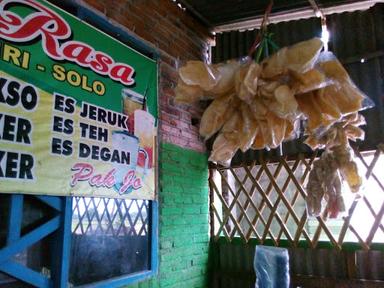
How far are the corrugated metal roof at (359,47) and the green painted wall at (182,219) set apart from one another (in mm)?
601

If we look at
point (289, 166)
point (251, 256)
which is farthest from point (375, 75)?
point (251, 256)

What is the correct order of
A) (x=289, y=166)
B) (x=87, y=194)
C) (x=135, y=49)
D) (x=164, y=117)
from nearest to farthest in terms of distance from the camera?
(x=87, y=194), (x=135, y=49), (x=164, y=117), (x=289, y=166)

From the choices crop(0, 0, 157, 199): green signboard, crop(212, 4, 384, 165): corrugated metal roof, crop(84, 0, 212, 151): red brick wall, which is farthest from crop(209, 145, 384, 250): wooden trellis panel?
crop(0, 0, 157, 199): green signboard

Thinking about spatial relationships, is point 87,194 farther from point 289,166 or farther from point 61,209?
point 289,166

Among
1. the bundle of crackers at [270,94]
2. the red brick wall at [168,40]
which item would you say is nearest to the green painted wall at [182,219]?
the red brick wall at [168,40]

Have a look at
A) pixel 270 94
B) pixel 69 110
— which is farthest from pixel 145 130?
pixel 270 94

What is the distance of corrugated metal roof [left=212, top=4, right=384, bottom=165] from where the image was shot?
2.78 m

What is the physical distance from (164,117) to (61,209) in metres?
1.26

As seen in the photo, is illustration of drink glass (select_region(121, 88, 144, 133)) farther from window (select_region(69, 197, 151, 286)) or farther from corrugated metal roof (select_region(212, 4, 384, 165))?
corrugated metal roof (select_region(212, 4, 384, 165))

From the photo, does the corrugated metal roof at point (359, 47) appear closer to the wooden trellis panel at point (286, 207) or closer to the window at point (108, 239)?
the wooden trellis panel at point (286, 207)

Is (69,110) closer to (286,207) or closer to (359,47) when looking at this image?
(286,207)

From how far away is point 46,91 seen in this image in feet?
6.03

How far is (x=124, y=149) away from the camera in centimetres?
232

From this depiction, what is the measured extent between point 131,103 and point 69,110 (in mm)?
581
